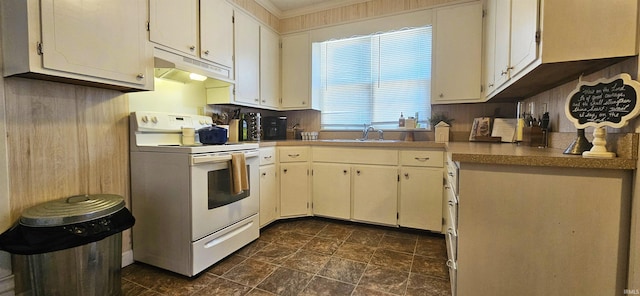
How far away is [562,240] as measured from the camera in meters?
1.07

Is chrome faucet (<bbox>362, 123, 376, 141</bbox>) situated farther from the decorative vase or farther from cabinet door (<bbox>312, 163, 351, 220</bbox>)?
the decorative vase

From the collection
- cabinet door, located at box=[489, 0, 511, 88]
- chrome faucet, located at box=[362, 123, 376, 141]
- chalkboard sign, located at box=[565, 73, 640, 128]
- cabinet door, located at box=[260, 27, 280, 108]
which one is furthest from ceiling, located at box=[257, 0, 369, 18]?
chalkboard sign, located at box=[565, 73, 640, 128]

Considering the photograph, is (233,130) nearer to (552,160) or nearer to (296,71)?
(296,71)

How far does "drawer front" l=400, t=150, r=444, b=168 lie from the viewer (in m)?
2.45

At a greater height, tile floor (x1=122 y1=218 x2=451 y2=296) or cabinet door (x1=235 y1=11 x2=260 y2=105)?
cabinet door (x1=235 y1=11 x2=260 y2=105)

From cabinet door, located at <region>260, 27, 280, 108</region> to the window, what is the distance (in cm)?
49

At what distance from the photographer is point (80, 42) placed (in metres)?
1.48

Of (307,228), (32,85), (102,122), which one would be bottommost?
(307,228)

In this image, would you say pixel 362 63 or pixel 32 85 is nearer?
pixel 32 85

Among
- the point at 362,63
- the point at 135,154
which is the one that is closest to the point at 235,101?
the point at 135,154

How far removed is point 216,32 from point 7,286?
7.13ft

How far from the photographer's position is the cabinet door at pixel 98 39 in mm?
1375

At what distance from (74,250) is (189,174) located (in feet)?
2.16

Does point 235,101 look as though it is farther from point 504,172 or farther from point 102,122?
point 504,172
